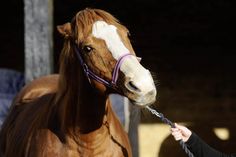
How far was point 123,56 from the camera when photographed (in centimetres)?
277

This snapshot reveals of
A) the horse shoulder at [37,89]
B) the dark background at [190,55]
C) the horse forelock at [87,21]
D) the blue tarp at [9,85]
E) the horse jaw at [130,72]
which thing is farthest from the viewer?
the dark background at [190,55]

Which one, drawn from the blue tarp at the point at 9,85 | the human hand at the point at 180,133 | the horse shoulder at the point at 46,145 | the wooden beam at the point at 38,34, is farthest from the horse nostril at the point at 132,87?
the blue tarp at the point at 9,85

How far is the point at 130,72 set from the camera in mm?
2713

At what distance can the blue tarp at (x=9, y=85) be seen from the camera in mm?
5098

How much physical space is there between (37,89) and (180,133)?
1126 mm

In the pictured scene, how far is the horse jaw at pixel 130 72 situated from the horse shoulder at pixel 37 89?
3.79 ft

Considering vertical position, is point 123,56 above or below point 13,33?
above

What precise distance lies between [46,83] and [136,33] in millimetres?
2246

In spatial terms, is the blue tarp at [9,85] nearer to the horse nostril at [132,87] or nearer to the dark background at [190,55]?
Answer: the dark background at [190,55]

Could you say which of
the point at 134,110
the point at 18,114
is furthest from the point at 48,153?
the point at 134,110

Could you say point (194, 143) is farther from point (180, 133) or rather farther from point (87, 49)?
point (87, 49)

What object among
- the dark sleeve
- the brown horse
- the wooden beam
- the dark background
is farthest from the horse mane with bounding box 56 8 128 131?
the dark background

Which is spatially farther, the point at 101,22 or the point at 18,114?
the point at 18,114

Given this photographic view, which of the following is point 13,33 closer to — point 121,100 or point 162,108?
point 162,108
